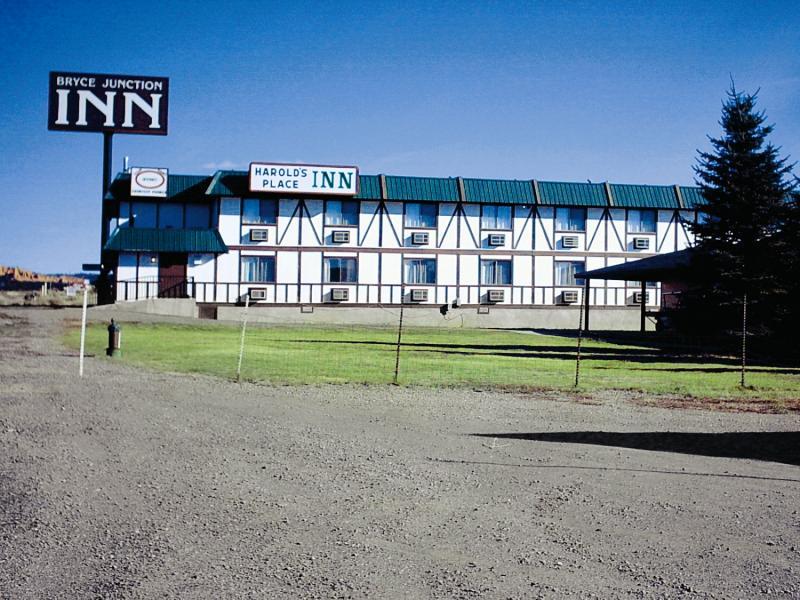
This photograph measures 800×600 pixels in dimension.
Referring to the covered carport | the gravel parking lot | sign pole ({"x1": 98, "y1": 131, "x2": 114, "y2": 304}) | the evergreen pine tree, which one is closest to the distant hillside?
sign pole ({"x1": 98, "y1": 131, "x2": 114, "y2": 304})

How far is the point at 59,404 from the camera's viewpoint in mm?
11953

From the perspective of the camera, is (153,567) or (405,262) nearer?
(153,567)

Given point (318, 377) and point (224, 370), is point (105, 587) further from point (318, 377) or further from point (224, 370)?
point (224, 370)

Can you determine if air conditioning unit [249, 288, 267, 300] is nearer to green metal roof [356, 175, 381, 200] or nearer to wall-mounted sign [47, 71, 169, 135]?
green metal roof [356, 175, 381, 200]

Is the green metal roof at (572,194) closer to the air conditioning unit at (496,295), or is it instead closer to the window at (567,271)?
the window at (567,271)

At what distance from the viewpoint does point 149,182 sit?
43.6m

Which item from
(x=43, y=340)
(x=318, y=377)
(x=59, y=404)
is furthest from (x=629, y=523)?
(x=43, y=340)

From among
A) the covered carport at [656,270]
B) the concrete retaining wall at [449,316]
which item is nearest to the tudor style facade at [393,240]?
the concrete retaining wall at [449,316]

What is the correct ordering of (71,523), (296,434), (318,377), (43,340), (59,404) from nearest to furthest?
1. (71,523)
2. (296,434)
3. (59,404)
4. (318,377)
5. (43,340)

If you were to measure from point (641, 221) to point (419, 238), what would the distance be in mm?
13959

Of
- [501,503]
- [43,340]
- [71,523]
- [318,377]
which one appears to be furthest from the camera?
[43,340]

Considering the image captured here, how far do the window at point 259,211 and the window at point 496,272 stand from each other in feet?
41.2

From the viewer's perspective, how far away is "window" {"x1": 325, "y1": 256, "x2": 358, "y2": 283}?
4522 cm

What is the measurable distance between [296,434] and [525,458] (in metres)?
2.95
